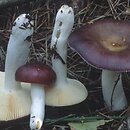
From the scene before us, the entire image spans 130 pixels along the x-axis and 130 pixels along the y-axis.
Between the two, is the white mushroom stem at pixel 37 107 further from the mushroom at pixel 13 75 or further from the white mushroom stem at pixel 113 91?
the white mushroom stem at pixel 113 91

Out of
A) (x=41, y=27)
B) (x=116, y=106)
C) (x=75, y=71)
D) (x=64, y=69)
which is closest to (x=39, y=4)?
(x=41, y=27)

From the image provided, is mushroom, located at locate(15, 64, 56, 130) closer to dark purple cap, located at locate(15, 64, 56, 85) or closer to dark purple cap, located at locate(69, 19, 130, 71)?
dark purple cap, located at locate(15, 64, 56, 85)

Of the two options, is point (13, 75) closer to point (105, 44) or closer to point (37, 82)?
point (37, 82)

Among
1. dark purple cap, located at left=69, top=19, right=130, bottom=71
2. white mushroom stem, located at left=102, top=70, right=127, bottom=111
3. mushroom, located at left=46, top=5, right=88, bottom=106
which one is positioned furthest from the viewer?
white mushroom stem, located at left=102, top=70, right=127, bottom=111

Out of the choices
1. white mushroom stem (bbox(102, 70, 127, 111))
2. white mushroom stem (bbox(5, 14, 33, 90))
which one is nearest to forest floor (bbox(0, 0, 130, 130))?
white mushroom stem (bbox(102, 70, 127, 111))

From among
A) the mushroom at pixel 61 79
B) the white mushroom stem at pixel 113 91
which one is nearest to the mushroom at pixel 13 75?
the mushroom at pixel 61 79

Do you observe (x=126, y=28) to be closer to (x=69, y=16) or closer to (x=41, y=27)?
(x=69, y=16)

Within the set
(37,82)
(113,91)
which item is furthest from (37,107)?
(113,91)
